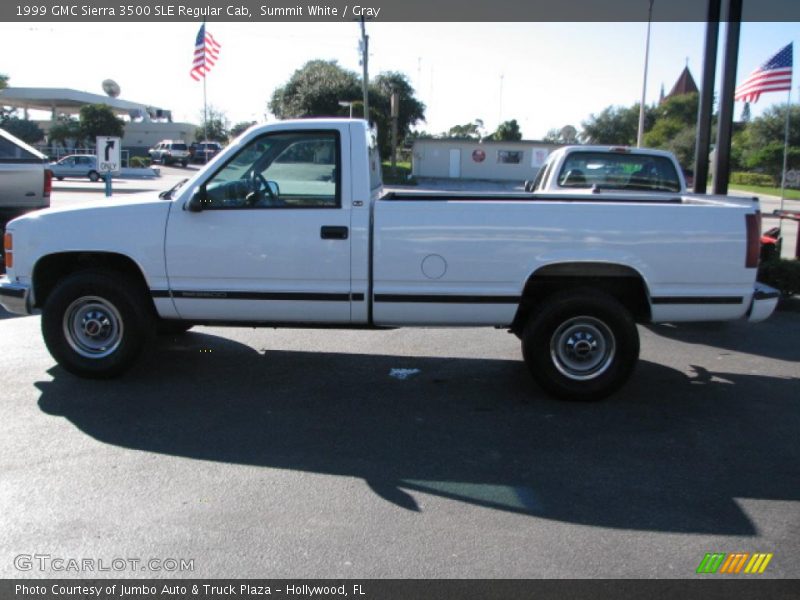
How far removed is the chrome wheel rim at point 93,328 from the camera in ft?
19.3

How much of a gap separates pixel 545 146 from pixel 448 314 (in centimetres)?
4113

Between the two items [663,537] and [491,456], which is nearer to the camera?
[663,537]

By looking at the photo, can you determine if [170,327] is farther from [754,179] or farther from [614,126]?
[614,126]

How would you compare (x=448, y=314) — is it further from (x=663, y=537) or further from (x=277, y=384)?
(x=663, y=537)

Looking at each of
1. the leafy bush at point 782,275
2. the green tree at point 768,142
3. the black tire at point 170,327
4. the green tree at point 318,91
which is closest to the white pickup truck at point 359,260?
the black tire at point 170,327

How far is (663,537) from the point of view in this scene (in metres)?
3.69

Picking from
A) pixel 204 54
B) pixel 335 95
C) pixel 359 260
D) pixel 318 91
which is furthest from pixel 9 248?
pixel 318 91

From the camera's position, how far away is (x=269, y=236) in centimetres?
556

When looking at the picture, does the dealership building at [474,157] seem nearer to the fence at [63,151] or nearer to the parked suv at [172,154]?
the parked suv at [172,154]

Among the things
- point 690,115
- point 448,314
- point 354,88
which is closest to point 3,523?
point 448,314

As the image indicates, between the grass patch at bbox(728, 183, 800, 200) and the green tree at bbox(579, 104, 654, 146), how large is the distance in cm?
1973

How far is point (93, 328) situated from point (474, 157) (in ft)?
133

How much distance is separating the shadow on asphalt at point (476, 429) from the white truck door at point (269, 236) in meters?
0.74

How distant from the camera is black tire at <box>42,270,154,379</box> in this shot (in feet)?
18.9
